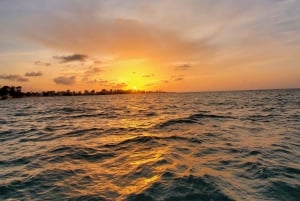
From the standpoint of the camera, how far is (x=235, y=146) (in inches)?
498

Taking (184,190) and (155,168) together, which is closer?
(184,190)

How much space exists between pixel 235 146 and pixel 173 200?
7.16m

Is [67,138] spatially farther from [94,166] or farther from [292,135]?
[292,135]

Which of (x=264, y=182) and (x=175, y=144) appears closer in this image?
(x=264, y=182)

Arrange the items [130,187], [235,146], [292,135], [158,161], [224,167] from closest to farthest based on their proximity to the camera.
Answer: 1. [130,187]
2. [224,167]
3. [158,161]
4. [235,146]
5. [292,135]

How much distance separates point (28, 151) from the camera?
12859 mm

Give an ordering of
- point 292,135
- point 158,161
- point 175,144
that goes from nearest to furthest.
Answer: point 158,161 < point 175,144 < point 292,135

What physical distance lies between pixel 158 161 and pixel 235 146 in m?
4.77

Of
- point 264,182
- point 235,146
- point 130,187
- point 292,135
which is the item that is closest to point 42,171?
point 130,187

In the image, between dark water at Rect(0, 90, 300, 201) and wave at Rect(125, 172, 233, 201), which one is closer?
wave at Rect(125, 172, 233, 201)

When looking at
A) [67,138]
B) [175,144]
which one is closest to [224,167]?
[175,144]

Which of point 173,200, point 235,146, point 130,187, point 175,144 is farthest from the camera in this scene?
point 175,144

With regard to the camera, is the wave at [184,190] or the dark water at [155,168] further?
the dark water at [155,168]

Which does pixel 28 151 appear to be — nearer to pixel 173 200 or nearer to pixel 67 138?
pixel 67 138
